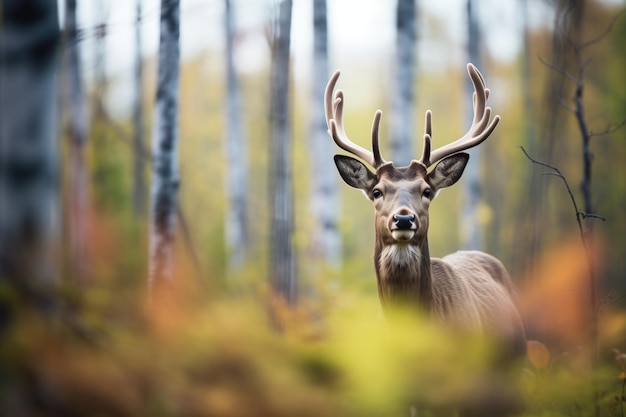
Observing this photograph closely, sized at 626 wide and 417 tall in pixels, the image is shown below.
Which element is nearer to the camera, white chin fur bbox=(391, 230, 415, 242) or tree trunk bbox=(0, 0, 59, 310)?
tree trunk bbox=(0, 0, 59, 310)

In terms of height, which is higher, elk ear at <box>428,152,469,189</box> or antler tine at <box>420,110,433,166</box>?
antler tine at <box>420,110,433,166</box>

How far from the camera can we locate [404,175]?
516 cm

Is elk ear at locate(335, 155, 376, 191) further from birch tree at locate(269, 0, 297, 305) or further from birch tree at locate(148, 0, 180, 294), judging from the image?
birch tree at locate(148, 0, 180, 294)

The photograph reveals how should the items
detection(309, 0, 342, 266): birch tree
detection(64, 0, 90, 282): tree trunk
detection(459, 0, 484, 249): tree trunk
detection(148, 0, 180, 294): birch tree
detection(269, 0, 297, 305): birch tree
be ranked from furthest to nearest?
detection(459, 0, 484, 249): tree trunk < detection(64, 0, 90, 282): tree trunk < detection(309, 0, 342, 266): birch tree < detection(148, 0, 180, 294): birch tree < detection(269, 0, 297, 305): birch tree

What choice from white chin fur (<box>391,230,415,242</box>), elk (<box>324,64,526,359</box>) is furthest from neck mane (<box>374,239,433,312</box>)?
white chin fur (<box>391,230,415,242</box>)

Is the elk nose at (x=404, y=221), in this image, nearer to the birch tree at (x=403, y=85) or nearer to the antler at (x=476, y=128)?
the antler at (x=476, y=128)

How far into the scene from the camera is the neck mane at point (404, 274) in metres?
4.82

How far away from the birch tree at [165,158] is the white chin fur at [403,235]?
7.56 ft

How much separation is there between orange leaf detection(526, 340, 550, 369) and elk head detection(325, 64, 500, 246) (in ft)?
5.67

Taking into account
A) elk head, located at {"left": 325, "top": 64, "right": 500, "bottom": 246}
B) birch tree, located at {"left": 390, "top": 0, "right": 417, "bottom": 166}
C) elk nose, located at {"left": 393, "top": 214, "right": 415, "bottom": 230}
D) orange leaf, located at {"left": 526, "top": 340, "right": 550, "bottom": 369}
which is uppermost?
birch tree, located at {"left": 390, "top": 0, "right": 417, "bottom": 166}

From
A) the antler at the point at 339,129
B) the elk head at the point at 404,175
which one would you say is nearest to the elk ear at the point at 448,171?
the elk head at the point at 404,175

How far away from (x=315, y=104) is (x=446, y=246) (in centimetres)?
1762

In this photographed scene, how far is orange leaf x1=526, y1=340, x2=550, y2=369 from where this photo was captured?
5.52 metres

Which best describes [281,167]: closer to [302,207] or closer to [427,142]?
[427,142]
